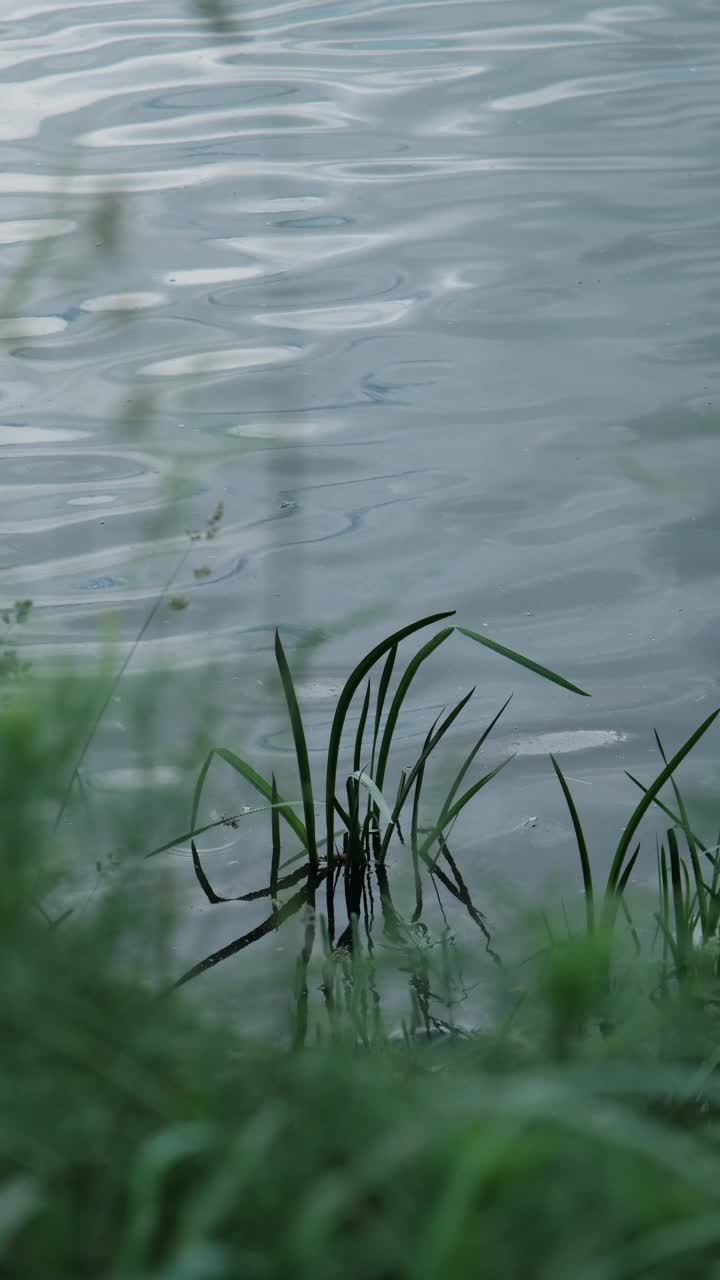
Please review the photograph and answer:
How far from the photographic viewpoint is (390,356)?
4.02 m

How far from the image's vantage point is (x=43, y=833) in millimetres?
748

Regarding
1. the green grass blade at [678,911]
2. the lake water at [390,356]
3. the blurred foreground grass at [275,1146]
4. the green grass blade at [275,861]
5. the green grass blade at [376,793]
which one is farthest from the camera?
the lake water at [390,356]

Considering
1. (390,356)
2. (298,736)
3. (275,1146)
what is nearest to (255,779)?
(298,736)

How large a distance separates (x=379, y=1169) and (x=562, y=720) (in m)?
2.24

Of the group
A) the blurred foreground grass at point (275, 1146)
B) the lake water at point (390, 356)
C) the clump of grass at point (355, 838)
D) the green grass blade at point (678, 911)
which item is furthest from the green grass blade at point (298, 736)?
the blurred foreground grass at point (275, 1146)

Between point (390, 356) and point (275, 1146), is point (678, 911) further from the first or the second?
point (390, 356)

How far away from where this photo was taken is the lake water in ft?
9.30

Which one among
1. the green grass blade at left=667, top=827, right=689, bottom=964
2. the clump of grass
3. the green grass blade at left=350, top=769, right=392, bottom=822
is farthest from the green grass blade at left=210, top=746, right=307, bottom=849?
the green grass blade at left=667, top=827, right=689, bottom=964

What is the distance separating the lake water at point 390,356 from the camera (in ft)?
9.30

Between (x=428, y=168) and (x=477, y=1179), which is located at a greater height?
(x=477, y=1179)

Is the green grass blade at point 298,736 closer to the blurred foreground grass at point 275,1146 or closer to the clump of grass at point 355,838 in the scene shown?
the clump of grass at point 355,838

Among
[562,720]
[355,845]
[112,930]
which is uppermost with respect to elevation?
[112,930]

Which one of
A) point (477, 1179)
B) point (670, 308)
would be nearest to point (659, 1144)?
point (477, 1179)

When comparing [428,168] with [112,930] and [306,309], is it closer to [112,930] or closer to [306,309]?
[306,309]
